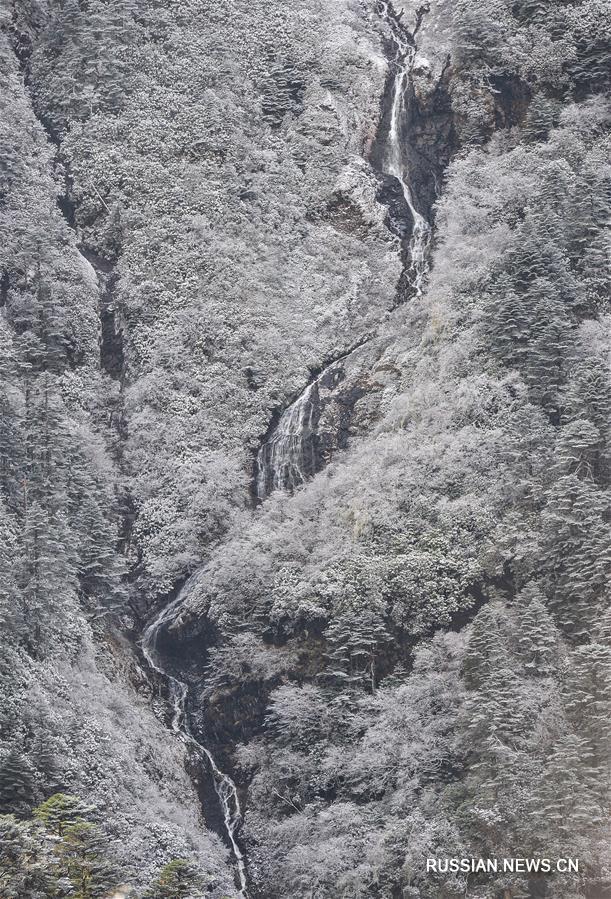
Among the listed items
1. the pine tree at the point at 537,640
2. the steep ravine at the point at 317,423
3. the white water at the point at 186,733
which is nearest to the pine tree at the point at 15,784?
the white water at the point at 186,733

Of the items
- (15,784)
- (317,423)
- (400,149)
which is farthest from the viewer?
(400,149)

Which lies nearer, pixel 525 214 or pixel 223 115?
pixel 525 214

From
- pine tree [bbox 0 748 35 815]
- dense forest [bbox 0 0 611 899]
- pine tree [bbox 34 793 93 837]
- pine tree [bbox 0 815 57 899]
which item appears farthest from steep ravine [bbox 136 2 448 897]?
pine tree [bbox 0 815 57 899]

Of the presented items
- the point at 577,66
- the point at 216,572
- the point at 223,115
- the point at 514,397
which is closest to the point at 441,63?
the point at 577,66

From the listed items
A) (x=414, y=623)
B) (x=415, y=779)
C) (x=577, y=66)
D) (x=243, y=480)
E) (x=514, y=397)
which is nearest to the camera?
(x=415, y=779)

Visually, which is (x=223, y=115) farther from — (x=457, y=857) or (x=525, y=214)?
(x=457, y=857)

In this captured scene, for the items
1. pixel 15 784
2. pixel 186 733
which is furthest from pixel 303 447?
pixel 15 784

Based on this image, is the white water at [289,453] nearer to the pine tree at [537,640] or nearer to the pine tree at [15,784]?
the pine tree at [537,640]

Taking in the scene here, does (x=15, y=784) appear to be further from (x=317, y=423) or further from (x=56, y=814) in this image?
(x=317, y=423)
